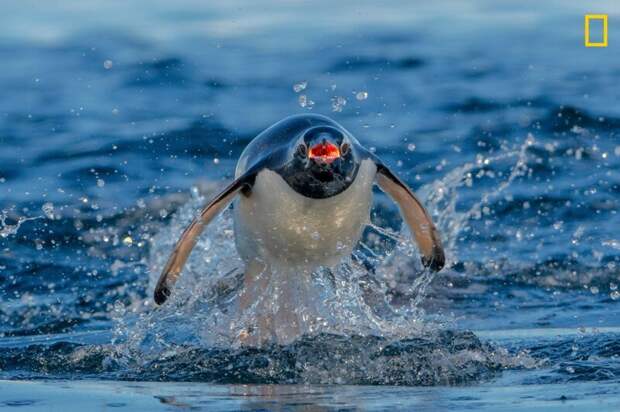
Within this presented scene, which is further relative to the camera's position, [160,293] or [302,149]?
[160,293]

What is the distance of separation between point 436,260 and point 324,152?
1376mm

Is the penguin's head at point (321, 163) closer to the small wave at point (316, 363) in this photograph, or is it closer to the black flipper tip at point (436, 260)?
the small wave at point (316, 363)

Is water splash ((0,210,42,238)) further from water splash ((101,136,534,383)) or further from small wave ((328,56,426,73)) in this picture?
small wave ((328,56,426,73))

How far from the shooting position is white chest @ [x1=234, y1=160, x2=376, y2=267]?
7055 millimetres

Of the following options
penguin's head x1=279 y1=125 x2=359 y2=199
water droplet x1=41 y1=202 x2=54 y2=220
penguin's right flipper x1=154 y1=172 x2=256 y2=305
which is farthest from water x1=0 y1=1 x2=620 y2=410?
penguin's head x1=279 y1=125 x2=359 y2=199

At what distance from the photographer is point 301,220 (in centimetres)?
711

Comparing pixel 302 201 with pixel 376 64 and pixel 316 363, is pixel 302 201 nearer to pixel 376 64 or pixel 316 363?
pixel 316 363

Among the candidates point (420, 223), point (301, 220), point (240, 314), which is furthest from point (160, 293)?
point (420, 223)

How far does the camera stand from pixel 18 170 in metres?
14.4

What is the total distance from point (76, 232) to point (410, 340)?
5.31 m

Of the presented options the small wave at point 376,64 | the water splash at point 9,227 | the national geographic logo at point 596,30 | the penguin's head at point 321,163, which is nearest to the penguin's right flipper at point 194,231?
the penguin's head at point 321,163

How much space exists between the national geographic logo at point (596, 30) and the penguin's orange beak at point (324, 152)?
43.5 feet

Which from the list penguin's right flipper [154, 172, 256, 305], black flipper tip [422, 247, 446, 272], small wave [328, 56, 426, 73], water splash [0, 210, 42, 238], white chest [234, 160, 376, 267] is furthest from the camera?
small wave [328, 56, 426, 73]

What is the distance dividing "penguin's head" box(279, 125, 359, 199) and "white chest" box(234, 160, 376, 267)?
0.22 ft
